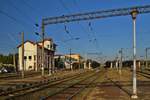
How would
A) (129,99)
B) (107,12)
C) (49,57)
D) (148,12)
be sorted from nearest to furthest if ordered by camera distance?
(129,99)
(148,12)
(107,12)
(49,57)

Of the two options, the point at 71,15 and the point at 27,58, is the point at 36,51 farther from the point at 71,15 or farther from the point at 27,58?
the point at 71,15

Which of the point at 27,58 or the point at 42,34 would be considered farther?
the point at 27,58

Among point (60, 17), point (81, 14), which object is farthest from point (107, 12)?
point (60, 17)

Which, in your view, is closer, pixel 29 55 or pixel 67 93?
pixel 67 93

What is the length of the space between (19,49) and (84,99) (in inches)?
4850

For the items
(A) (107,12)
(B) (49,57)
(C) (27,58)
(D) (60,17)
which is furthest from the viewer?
(B) (49,57)

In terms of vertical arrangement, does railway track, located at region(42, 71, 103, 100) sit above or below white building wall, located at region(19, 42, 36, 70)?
below

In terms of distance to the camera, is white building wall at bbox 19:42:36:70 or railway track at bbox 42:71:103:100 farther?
white building wall at bbox 19:42:36:70

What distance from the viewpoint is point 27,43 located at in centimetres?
14200

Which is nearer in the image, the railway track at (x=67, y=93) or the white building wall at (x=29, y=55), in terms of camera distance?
the railway track at (x=67, y=93)

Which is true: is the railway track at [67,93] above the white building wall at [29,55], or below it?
below

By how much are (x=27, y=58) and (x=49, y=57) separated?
14148 millimetres

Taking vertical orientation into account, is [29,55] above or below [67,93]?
above

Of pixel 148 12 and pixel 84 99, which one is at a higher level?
pixel 148 12
